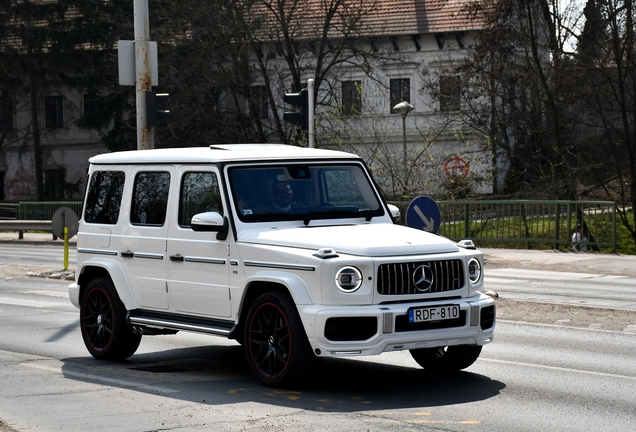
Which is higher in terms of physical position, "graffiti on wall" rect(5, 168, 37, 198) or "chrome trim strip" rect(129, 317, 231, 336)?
"graffiti on wall" rect(5, 168, 37, 198)

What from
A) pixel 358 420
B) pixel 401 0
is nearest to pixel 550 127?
pixel 401 0

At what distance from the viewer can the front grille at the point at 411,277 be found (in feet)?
27.6

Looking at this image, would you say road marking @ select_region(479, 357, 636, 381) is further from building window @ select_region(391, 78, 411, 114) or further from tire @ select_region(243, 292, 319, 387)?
building window @ select_region(391, 78, 411, 114)

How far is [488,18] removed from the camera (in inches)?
1517

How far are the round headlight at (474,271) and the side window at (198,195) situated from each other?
2134 millimetres

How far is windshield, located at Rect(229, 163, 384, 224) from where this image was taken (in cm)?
946

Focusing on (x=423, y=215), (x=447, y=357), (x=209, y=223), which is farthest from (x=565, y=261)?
(x=209, y=223)

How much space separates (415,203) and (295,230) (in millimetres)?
7919

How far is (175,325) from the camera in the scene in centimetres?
970

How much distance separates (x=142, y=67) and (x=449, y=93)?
23708 millimetres

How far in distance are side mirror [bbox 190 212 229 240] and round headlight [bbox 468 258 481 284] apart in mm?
2012

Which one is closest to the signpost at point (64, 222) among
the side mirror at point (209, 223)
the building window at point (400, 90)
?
the side mirror at point (209, 223)

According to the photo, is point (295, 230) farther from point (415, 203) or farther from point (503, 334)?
point (415, 203)

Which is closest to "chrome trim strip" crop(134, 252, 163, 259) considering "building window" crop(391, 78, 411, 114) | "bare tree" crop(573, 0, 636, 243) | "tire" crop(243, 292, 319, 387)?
"tire" crop(243, 292, 319, 387)
